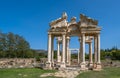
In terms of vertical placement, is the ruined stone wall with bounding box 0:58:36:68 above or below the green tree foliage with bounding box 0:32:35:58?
below

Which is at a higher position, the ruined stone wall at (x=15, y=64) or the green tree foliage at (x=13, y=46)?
the green tree foliage at (x=13, y=46)

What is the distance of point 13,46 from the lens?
252 ft

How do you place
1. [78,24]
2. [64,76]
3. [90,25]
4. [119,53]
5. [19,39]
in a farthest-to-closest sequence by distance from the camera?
1. [19,39]
2. [119,53]
3. [78,24]
4. [90,25]
5. [64,76]

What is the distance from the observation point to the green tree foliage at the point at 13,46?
2964 inches

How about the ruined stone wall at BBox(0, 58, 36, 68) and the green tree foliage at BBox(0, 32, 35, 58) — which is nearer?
the ruined stone wall at BBox(0, 58, 36, 68)

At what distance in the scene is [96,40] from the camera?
1272 inches

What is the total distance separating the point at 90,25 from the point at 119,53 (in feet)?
148

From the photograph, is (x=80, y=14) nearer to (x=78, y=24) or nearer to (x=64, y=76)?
(x=78, y=24)

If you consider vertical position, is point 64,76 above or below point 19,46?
below

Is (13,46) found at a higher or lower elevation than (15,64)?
higher

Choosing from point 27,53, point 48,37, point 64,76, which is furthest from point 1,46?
point 64,76

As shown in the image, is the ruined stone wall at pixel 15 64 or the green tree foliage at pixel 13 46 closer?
the ruined stone wall at pixel 15 64

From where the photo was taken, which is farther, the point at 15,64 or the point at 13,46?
the point at 13,46

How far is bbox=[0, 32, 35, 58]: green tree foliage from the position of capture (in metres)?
75.3
